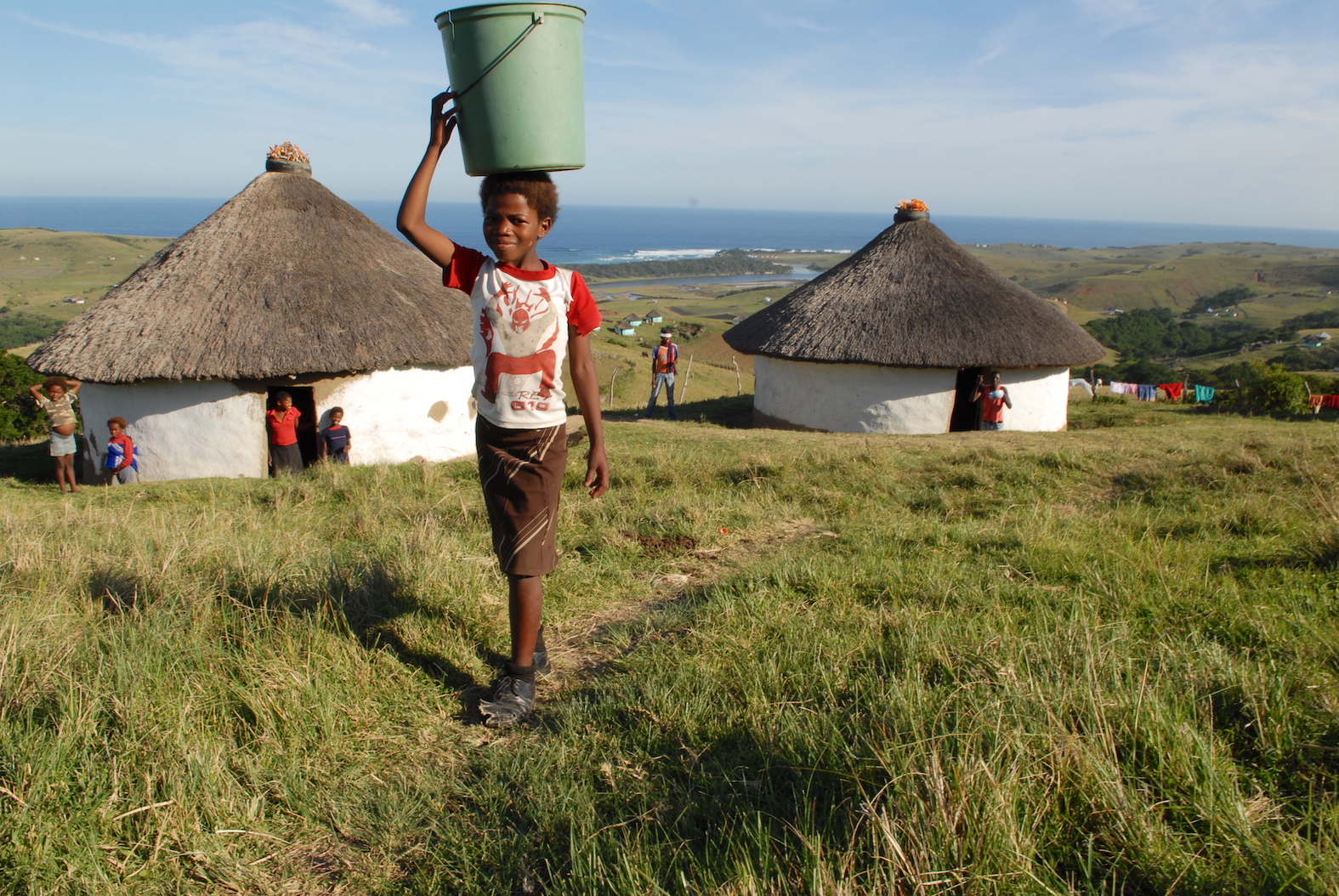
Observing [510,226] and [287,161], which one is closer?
[510,226]

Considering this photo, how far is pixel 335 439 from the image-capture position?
9.77 metres

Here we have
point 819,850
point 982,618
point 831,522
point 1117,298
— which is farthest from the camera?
point 1117,298

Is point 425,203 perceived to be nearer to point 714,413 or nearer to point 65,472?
point 65,472

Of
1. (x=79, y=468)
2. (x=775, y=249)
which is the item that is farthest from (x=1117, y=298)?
(x=775, y=249)

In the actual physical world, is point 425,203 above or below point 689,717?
above

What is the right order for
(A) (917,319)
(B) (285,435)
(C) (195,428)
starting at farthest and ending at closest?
(A) (917,319) → (C) (195,428) → (B) (285,435)

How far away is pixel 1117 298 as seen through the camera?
3108 inches

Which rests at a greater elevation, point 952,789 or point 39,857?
point 952,789

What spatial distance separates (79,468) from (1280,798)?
14.0 meters

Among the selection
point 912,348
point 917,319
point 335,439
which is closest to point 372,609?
point 335,439

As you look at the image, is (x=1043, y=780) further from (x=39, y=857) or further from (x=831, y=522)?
(x=831, y=522)

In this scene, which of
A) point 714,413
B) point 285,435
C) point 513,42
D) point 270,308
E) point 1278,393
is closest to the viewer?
point 513,42

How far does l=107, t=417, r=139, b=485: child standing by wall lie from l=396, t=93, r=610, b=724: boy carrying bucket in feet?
30.1

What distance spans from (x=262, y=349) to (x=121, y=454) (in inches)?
82.1
